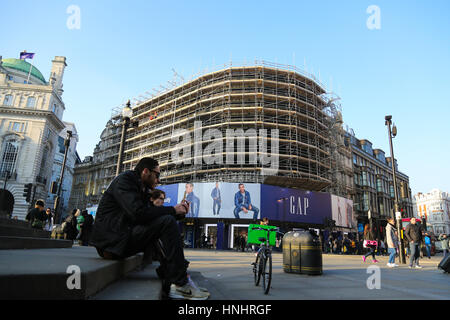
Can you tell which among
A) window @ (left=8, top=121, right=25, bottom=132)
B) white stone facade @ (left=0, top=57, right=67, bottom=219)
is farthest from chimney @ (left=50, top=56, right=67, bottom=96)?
window @ (left=8, top=121, right=25, bottom=132)

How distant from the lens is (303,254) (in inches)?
256

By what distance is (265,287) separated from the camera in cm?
401

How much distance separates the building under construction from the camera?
1089 inches

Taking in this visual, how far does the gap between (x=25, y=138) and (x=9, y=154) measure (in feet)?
10.6

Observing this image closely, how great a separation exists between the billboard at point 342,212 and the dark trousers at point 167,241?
29.5m

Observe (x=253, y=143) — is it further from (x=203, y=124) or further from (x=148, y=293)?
(x=148, y=293)

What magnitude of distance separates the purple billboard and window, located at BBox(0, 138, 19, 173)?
128 ft

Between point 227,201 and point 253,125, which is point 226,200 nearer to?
point 227,201

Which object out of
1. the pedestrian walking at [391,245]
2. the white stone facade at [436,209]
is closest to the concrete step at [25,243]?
the pedestrian walking at [391,245]

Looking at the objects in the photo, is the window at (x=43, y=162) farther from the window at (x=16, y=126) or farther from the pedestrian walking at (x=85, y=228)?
the pedestrian walking at (x=85, y=228)

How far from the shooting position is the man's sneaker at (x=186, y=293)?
251 cm

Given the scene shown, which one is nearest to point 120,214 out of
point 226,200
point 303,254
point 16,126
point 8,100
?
point 303,254

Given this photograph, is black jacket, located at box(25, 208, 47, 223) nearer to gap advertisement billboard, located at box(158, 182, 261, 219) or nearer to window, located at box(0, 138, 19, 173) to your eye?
gap advertisement billboard, located at box(158, 182, 261, 219)

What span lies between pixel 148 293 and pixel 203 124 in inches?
1131
